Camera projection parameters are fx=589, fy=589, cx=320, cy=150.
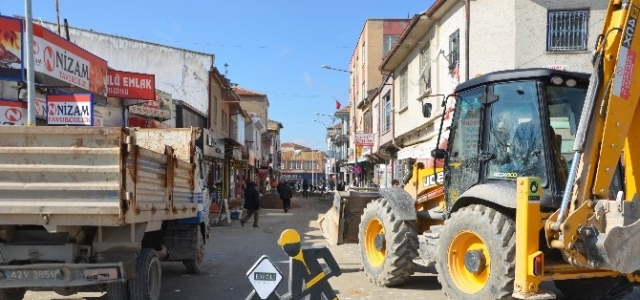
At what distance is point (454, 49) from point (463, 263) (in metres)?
11.0

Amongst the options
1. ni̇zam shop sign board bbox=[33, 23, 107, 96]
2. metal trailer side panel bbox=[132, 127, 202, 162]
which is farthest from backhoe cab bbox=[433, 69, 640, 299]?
ni̇zam shop sign board bbox=[33, 23, 107, 96]

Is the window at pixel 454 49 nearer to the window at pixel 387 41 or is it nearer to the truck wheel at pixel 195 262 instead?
the truck wheel at pixel 195 262

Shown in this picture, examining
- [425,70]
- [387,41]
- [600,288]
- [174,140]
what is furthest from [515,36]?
[387,41]

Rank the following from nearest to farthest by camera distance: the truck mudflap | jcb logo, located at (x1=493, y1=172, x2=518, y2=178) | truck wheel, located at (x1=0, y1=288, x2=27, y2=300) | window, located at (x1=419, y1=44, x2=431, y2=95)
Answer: the truck mudflap, jcb logo, located at (x1=493, y1=172, x2=518, y2=178), truck wheel, located at (x1=0, y1=288, x2=27, y2=300), window, located at (x1=419, y1=44, x2=431, y2=95)

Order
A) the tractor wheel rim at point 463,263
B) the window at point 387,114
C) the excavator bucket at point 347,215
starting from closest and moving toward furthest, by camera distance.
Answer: the tractor wheel rim at point 463,263 < the excavator bucket at point 347,215 < the window at point 387,114

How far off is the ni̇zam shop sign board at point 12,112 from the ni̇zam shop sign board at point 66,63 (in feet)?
3.07

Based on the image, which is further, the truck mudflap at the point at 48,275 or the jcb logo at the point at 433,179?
the jcb logo at the point at 433,179

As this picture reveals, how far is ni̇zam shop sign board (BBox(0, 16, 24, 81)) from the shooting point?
12.5 m

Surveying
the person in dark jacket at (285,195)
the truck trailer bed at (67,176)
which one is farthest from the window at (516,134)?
the person in dark jacket at (285,195)

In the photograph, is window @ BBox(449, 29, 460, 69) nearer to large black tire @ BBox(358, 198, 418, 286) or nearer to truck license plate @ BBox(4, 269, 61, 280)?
large black tire @ BBox(358, 198, 418, 286)

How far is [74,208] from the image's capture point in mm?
5570

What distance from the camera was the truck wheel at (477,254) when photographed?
5.80m

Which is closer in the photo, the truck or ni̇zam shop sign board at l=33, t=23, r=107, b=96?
the truck

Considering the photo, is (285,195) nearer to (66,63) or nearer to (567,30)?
(66,63)
